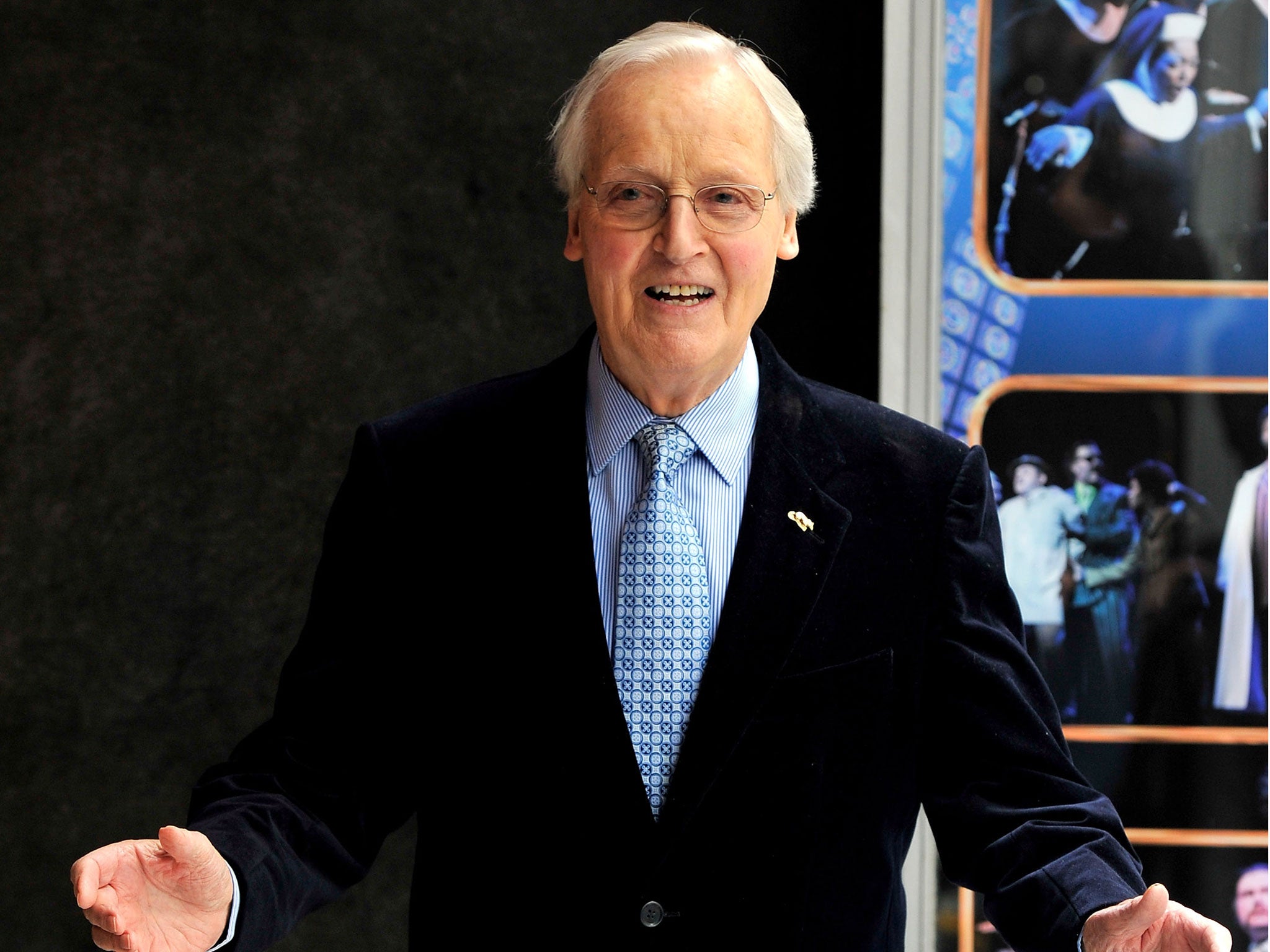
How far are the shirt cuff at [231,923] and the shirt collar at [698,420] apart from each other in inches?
22.2

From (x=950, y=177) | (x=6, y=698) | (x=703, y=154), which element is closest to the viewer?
(x=703, y=154)

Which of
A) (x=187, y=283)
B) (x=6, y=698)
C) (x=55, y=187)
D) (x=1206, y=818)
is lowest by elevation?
(x=1206, y=818)

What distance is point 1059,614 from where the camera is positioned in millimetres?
2281

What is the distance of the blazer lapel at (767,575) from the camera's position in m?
1.39

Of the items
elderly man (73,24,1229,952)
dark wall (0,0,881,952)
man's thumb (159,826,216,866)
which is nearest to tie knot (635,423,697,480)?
elderly man (73,24,1229,952)

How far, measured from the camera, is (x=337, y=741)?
4.90ft

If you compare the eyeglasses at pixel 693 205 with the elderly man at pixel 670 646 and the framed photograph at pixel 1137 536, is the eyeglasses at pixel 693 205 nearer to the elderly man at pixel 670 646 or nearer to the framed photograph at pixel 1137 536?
the elderly man at pixel 670 646

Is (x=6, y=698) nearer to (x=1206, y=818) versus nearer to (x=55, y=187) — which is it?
(x=55, y=187)

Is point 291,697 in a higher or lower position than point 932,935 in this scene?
higher

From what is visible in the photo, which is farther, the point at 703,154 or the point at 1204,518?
the point at 1204,518

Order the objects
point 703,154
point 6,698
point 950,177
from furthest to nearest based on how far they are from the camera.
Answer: point 6,698, point 950,177, point 703,154

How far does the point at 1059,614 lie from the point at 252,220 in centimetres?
153

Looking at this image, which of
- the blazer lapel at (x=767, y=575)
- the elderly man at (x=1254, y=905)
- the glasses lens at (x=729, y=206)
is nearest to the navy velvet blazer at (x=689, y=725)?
the blazer lapel at (x=767, y=575)

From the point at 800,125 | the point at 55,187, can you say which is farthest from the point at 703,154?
the point at 55,187
